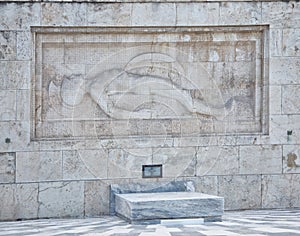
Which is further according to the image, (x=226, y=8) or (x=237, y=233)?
(x=226, y=8)

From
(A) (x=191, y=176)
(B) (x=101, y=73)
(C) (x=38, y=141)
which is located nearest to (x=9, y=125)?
(C) (x=38, y=141)

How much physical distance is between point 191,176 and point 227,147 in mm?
885

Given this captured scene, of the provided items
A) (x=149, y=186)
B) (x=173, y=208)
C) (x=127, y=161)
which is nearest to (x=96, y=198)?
(x=127, y=161)

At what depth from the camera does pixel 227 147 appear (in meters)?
12.7

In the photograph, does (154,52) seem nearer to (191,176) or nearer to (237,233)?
(191,176)

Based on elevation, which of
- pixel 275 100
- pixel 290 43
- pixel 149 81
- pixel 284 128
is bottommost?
pixel 284 128

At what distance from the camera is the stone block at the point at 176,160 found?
1257cm

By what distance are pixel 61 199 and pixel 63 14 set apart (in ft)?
11.2

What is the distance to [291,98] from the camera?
12789mm

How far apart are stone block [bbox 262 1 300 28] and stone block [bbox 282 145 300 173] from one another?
7.71ft

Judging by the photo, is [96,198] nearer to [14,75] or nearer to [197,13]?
[14,75]

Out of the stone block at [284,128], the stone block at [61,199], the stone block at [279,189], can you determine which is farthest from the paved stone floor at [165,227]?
the stone block at [284,128]

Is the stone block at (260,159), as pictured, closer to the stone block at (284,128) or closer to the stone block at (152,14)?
the stone block at (284,128)

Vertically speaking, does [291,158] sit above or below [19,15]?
below
